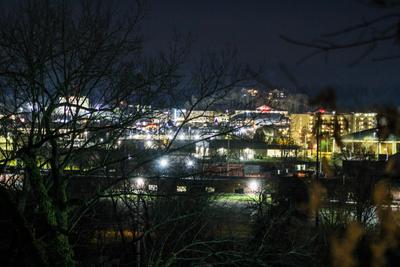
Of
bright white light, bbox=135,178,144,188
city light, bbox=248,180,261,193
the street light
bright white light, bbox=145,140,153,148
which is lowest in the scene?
city light, bbox=248,180,261,193

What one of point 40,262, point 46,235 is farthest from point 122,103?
point 40,262

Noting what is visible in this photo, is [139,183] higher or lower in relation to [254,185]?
higher

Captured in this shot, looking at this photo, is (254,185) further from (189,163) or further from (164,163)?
(164,163)

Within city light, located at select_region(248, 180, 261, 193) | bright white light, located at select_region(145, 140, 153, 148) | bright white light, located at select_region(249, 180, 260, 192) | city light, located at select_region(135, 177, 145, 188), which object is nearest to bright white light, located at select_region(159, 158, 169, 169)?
city light, located at select_region(135, 177, 145, 188)

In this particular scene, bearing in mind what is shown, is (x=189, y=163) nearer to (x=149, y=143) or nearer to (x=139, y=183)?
(x=139, y=183)

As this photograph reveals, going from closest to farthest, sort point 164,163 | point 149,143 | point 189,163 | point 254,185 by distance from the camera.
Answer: point 149,143, point 164,163, point 189,163, point 254,185

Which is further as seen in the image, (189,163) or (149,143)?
(189,163)

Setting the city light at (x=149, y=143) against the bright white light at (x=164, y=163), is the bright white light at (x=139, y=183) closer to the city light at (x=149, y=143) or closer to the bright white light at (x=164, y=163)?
the bright white light at (x=164, y=163)

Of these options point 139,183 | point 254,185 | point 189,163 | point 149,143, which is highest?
point 149,143

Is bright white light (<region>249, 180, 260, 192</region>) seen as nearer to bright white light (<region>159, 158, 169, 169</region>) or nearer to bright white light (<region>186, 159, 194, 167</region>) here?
bright white light (<region>186, 159, 194, 167</region>)

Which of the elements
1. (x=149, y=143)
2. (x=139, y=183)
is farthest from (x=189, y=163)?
(x=149, y=143)

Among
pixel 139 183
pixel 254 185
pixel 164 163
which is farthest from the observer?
pixel 254 185

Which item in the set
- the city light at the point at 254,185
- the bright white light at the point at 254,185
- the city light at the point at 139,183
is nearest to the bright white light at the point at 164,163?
the city light at the point at 139,183

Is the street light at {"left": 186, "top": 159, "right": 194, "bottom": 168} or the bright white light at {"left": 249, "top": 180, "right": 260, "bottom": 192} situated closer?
the street light at {"left": 186, "top": 159, "right": 194, "bottom": 168}
